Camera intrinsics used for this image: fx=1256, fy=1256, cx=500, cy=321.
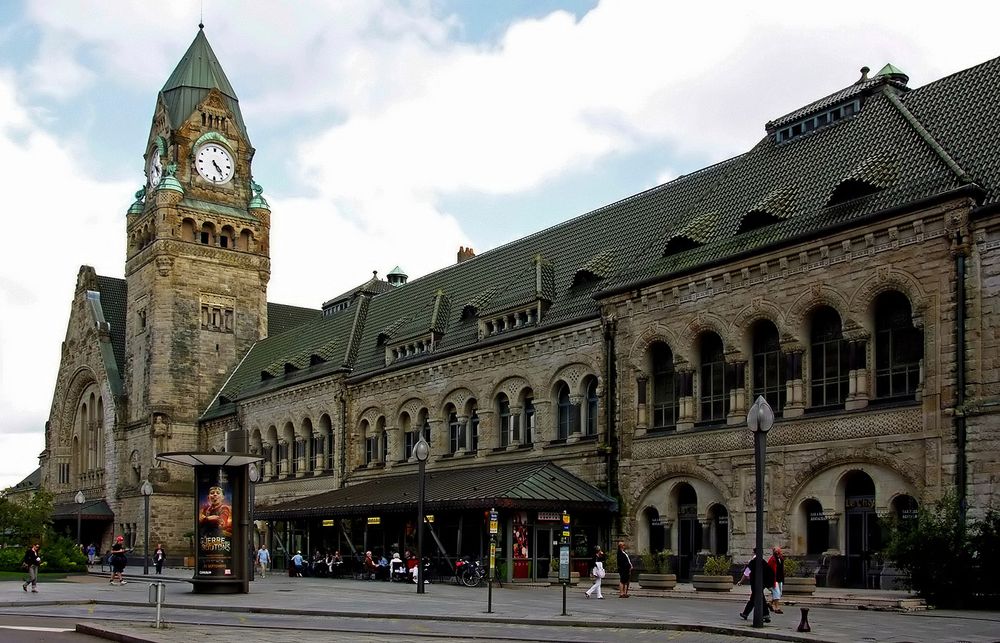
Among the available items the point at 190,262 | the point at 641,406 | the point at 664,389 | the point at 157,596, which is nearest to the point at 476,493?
the point at 641,406

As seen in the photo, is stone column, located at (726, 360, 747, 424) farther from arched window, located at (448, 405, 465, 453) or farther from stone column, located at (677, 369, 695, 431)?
arched window, located at (448, 405, 465, 453)

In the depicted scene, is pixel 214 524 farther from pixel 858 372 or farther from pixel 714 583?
pixel 858 372

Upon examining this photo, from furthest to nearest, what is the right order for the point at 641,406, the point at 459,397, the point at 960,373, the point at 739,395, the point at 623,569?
1. the point at 459,397
2. the point at 641,406
3. the point at 739,395
4. the point at 623,569
5. the point at 960,373

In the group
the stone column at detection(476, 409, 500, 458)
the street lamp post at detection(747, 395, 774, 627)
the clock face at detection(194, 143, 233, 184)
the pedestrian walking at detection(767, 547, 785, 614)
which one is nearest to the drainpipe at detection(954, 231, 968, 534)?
the pedestrian walking at detection(767, 547, 785, 614)

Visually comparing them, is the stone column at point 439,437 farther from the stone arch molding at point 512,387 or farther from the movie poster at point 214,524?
the movie poster at point 214,524

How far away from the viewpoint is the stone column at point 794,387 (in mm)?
34719

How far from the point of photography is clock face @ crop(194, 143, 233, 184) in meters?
Result: 76.2

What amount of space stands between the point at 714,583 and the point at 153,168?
54.9 metres

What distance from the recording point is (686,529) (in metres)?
38.6

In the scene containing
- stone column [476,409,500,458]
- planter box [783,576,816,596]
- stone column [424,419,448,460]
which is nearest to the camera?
planter box [783,576,816,596]

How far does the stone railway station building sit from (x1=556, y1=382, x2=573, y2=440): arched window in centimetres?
10

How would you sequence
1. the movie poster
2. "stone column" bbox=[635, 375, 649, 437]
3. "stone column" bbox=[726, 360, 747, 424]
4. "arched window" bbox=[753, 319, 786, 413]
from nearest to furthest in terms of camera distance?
the movie poster < "arched window" bbox=[753, 319, 786, 413] < "stone column" bbox=[726, 360, 747, 424] < "stone column" bbox=[635, 375, 649, 437]

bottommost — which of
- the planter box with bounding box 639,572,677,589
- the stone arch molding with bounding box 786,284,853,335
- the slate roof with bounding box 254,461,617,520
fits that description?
the planter box with bounding box 639,572,677,589

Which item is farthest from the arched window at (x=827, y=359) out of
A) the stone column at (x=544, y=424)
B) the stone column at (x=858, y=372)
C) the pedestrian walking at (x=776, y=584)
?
the stone column at (x=544, y=424)
